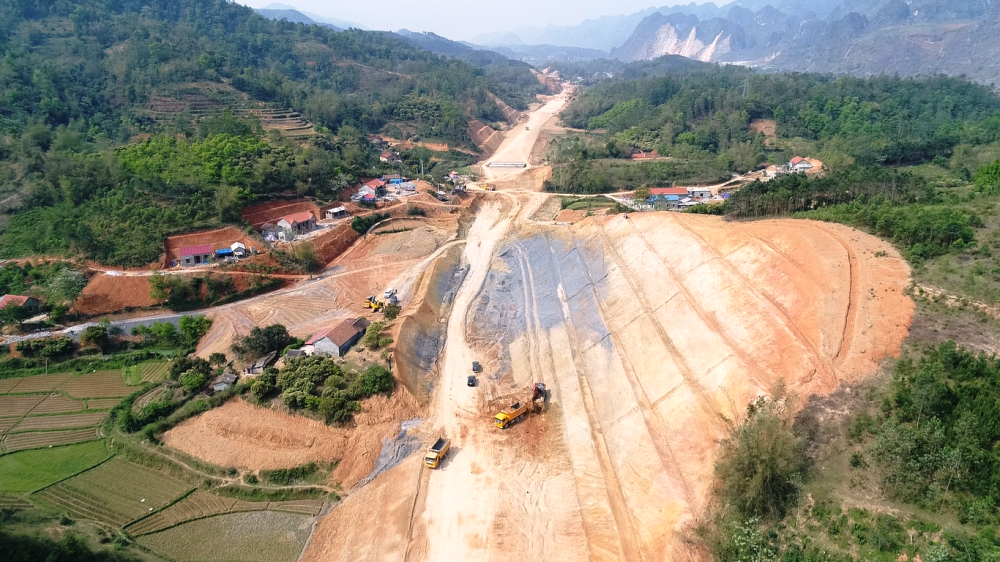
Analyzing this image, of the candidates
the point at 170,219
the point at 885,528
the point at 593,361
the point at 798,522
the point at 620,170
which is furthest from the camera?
the point at 620,170

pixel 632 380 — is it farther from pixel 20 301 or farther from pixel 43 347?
pixel 20 301

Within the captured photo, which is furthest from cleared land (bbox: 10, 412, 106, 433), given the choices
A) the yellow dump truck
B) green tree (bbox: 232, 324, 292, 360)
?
the yellow dump truck

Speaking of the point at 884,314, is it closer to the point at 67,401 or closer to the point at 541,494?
the point at 541,494

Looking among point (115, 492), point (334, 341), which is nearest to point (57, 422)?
point (115, 492)

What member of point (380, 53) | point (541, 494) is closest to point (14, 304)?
point (541, 494)

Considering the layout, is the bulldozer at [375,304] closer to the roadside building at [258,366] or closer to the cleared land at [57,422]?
the roadside building at [258,366]
